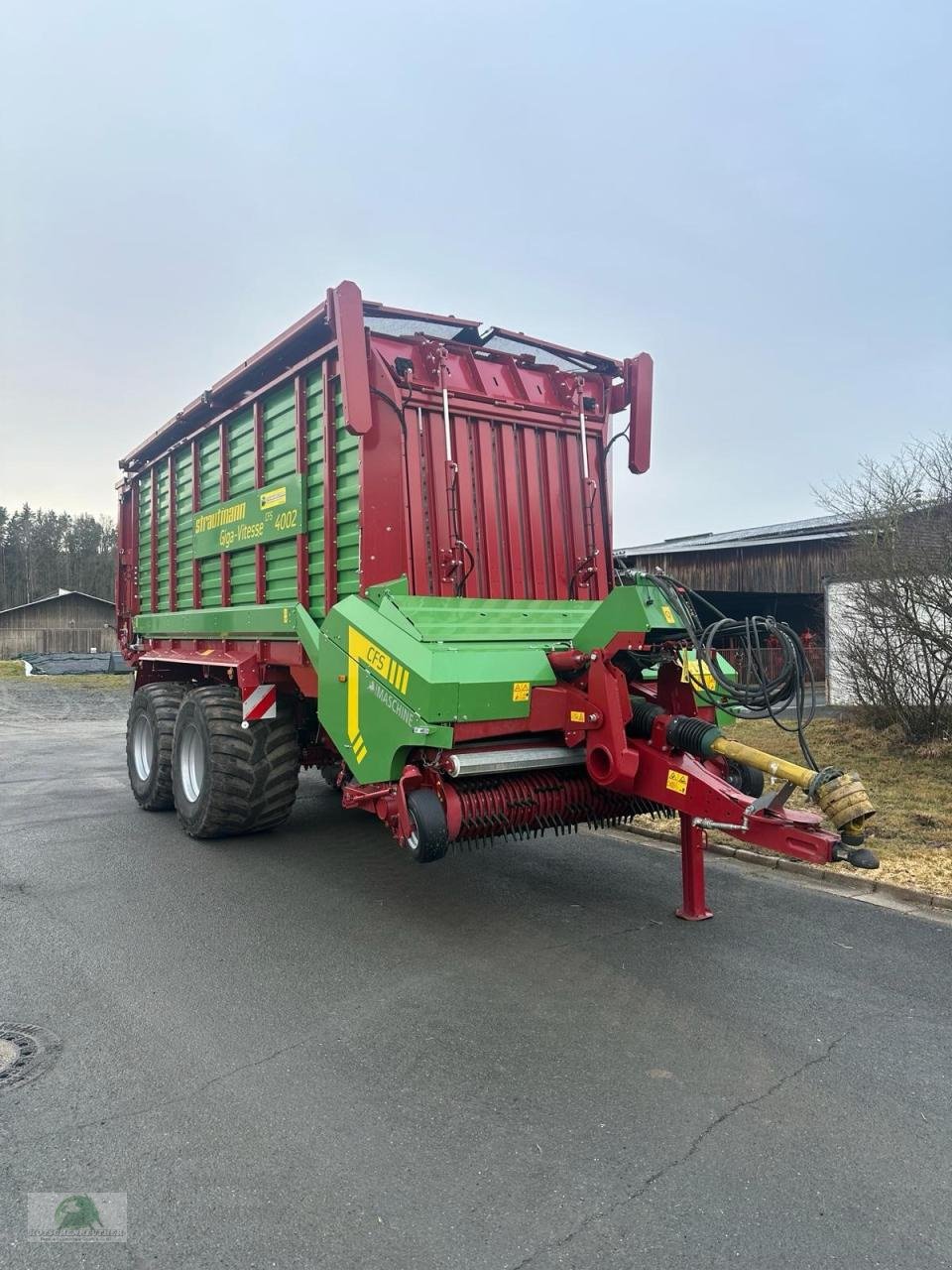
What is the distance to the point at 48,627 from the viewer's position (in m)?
52.2

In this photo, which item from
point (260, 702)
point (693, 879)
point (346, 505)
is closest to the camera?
point (693, 879)

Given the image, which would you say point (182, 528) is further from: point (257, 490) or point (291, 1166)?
point (291, 1166)

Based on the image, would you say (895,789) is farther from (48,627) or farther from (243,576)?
(48,627)

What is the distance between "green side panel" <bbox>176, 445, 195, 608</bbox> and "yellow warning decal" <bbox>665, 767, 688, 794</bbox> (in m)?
5.28

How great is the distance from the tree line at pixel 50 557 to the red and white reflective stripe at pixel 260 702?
6823 centimetres

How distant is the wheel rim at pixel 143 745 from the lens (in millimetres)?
8227

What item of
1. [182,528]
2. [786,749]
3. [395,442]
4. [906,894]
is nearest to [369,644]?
[395,442]

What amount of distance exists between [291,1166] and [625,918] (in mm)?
2702

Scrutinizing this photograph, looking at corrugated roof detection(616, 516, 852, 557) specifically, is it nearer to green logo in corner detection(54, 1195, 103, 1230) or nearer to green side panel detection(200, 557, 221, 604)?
green side panel detection(200, 557, 221, 604)

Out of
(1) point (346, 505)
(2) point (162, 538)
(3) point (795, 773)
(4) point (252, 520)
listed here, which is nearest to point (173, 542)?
(2) point (162, 538)

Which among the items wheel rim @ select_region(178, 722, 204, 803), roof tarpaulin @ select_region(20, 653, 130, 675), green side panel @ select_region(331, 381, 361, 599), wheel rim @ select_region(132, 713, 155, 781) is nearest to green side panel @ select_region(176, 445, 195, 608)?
wheel rim @ select_region(132, 713, 155, 781)

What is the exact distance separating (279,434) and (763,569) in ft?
57.6

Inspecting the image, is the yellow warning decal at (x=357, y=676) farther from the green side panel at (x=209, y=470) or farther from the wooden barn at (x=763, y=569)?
the wooden barn at (x=763, y=569)

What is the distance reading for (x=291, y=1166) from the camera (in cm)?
275
